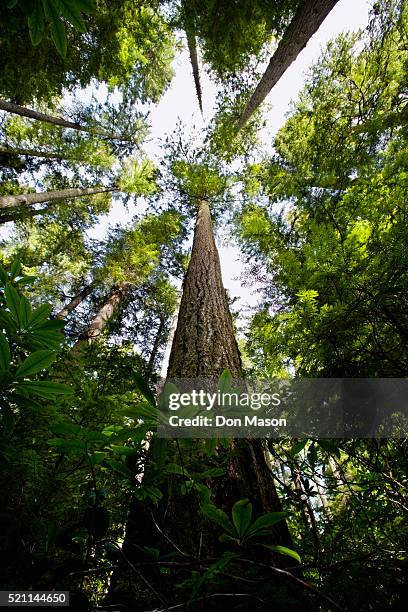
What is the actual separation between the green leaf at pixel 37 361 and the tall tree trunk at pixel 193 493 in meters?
0.46

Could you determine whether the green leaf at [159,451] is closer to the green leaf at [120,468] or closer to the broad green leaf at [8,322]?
the green leaf at [120,468]

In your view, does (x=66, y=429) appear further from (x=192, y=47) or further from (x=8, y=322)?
(x=192, y=47)

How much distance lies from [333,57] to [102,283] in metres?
8.22

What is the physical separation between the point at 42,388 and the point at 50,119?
27.9 feet

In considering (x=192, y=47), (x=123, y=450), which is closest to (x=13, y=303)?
(x=123, y=450)

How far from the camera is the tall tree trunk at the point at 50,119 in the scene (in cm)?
605

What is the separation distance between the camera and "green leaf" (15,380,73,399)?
0.89 metres

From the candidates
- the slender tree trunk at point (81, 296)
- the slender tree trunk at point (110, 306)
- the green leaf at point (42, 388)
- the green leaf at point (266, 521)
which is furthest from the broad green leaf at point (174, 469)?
the slender tree trunk at point (81, 296)

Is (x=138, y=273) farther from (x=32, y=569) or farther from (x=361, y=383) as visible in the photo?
(x=32, y=569)

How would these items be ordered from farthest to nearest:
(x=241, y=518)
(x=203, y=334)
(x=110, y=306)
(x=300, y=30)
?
1. (x=110, y=306)
2. (x=300, y=30)
3. (x=203, y=334)
4. (x=241, y=518)

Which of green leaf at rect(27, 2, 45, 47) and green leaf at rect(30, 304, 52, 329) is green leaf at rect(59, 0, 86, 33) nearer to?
green leaf at rect(27, 2, 45, 47)

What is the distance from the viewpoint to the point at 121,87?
781 centimetres

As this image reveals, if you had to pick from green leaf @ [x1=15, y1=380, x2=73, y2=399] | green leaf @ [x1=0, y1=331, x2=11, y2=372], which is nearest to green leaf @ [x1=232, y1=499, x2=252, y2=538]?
green leaf @ [x1=15, y1=380, x2=73, y2=399]

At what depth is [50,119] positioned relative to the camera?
7051 millimetres
